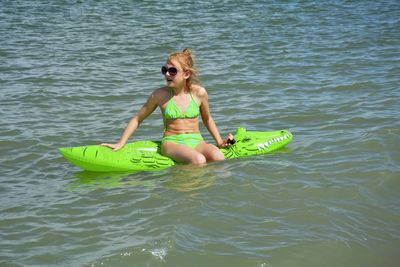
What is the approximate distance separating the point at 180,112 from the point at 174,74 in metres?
0.39

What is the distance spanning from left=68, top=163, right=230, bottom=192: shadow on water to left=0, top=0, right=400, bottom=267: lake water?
0.08ft

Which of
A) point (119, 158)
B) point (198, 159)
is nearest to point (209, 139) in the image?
point (198, 159)

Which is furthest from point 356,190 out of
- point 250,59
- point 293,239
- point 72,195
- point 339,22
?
point 339,22

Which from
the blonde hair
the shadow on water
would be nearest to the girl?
the blonde hair

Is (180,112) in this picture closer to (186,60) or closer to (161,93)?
(161,93)

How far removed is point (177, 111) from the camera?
612 cm

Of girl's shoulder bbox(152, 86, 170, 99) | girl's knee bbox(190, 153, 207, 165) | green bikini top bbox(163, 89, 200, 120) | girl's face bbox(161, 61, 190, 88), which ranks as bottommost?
girl's knee bbox(190, 153, 207, 165)

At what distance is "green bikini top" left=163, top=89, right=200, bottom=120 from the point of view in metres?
6.12

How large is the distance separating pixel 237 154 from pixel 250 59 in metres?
4.70

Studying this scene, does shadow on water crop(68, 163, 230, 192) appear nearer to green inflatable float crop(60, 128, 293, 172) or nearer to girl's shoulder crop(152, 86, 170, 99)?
green inflatable float crop(60, 128, 293, 172)

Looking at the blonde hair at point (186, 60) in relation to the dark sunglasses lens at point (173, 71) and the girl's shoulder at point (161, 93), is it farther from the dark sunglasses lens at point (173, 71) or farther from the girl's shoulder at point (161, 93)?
the girl's shoulder at point (161, 93)

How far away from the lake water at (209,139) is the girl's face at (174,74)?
82 centimetres

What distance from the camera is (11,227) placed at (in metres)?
4.59

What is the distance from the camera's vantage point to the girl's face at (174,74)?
5.92 m
